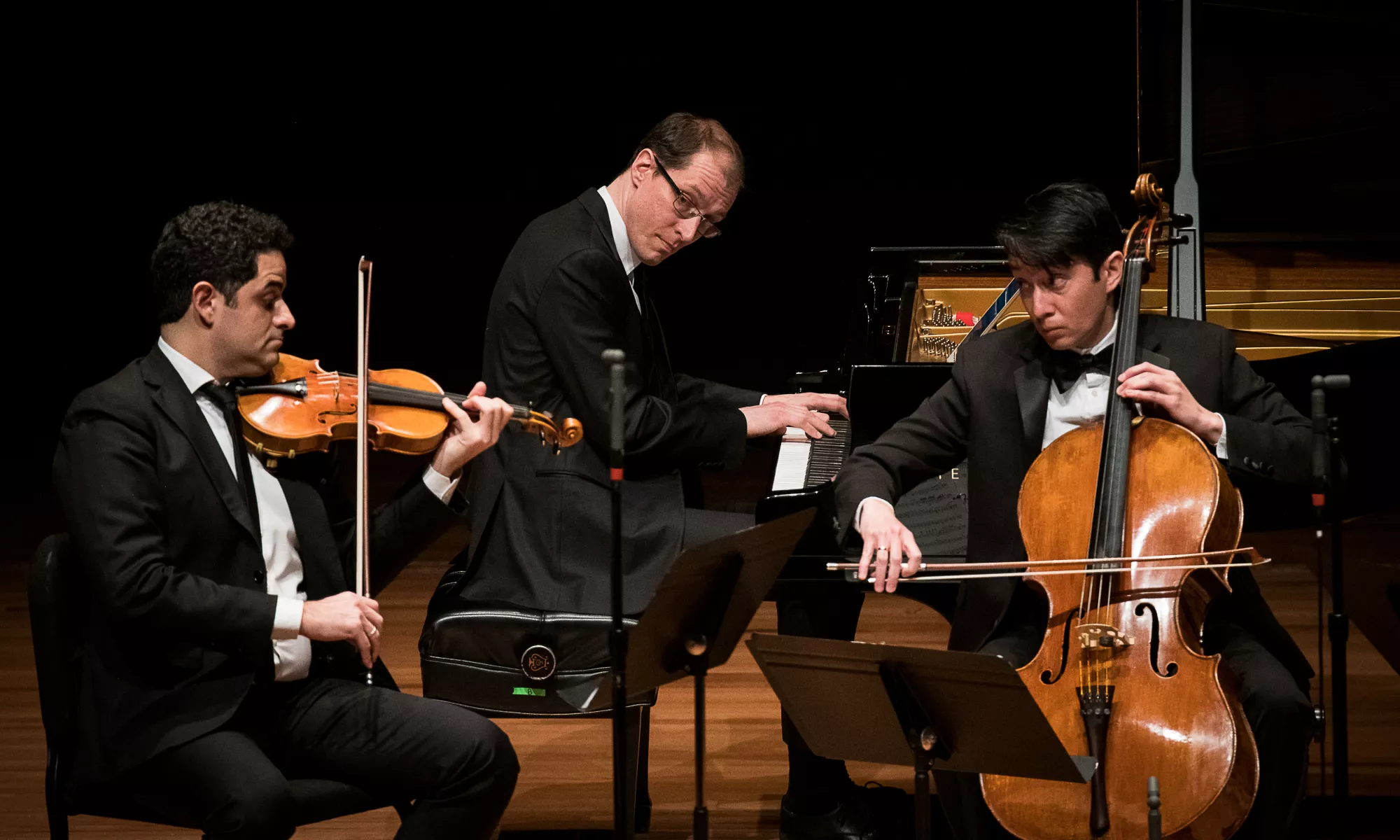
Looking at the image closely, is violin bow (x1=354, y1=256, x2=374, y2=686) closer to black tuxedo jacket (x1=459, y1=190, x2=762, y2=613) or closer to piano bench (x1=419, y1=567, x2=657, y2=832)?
piano bench (x1=419, y1=567, x2=657, y2=832)

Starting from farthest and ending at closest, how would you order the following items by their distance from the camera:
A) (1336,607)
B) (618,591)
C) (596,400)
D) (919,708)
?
(596,400) → (1336,607) → (618,591) → (919,708)

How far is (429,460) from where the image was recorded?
2.60 m

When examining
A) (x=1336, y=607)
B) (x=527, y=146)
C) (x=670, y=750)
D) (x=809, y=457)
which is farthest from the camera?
(x=527, y=146)

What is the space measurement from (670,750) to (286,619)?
1.60 m

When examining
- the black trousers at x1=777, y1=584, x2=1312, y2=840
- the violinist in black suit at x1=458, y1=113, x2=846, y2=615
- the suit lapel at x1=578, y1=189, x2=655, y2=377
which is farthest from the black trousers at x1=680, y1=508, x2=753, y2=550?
the suit lapel at x1=578, y1=189, x2=655, y2=377

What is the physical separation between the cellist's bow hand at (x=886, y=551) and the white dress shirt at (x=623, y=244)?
32.0 inches

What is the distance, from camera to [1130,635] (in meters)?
2.23

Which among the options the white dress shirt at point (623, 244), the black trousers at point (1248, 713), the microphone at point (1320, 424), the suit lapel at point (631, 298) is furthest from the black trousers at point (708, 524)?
the microphone at point (1320, 424)

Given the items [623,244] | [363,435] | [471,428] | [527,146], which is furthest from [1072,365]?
[527,146]

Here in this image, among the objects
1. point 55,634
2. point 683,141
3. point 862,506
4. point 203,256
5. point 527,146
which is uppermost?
point 527,146

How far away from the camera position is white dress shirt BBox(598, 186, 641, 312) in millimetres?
3014

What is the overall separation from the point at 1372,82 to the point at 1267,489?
2.15 metres

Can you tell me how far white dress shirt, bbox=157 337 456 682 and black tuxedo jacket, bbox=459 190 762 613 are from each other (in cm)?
43

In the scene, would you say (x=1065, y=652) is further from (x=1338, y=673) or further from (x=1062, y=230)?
(x=1062, y=230)
